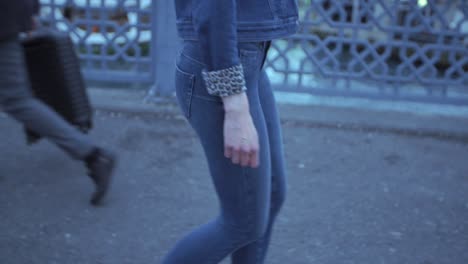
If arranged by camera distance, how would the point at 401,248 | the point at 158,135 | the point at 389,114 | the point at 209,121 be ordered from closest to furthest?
the point at 209,121
the point at 401,248
the point at 158,135
the point at 389,114

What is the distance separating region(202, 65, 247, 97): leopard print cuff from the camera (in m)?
1.64

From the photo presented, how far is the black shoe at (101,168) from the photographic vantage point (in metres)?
3.22

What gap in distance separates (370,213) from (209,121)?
6.36 ft

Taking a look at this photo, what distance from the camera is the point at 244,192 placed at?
1.83 meters

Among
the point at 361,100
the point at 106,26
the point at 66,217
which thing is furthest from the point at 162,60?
the point at 66,217

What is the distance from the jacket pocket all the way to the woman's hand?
0.16m

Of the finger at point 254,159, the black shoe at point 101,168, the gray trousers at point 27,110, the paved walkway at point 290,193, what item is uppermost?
the finger at point 254,159

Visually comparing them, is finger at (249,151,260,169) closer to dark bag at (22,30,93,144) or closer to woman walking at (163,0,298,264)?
woman walking at (163,0,298,264)

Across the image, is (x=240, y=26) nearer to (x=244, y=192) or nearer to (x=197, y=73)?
(x=197, y=73)

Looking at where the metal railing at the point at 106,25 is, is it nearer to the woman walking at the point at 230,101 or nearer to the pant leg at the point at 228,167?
the woman walking at the point at 230,101

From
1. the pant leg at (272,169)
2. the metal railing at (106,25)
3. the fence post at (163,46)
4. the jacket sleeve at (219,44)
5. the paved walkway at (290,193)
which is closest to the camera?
the jacket sleeve at (219,44)

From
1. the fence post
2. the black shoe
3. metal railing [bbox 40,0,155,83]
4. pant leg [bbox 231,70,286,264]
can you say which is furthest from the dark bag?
pant leg [bbox 231,70,286,264]

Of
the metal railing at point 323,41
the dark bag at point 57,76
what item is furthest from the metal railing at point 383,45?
the dark bag at point 57,76

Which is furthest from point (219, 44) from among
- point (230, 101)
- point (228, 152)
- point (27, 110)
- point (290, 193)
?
point (290, 193)
